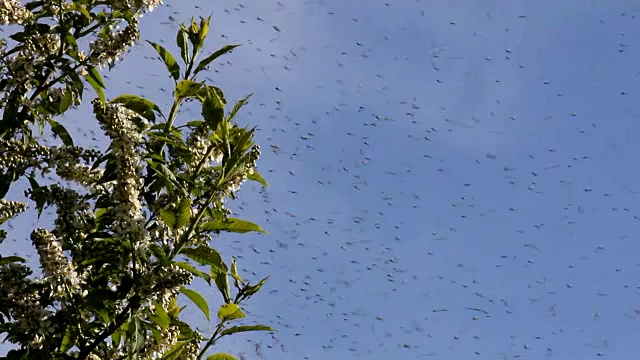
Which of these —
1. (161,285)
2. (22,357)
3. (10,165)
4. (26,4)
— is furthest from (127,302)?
(26,4)

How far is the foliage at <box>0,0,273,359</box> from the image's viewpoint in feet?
14.3

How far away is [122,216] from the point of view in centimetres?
427

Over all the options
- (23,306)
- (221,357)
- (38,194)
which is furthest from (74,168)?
(221,357)

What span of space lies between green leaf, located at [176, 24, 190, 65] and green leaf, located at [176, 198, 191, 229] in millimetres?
982

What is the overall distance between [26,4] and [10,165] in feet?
3.70

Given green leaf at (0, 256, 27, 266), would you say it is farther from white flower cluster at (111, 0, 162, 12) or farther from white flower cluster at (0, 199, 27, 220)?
white flower cluster at (111, 0, 162, 12)

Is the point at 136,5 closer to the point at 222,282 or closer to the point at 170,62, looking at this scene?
the point at 170,62

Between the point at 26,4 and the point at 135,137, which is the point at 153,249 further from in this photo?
the point at 26,4

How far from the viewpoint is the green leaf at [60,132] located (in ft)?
17.3

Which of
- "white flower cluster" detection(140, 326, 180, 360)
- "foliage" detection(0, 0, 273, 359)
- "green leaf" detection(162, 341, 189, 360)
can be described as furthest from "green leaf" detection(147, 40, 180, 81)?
"green leaf" detection(162, 341, 189, 360)

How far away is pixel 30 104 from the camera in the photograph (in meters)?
5.11

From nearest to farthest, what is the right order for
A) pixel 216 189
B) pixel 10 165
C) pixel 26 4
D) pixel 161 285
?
pixel 161 285 < pixel 216 189 < pixel 10 165 < pixel 26 4

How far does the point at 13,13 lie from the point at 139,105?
0.90 m

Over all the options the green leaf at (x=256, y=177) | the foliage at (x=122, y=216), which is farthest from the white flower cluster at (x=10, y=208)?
the green leaf at (x=256, y=177)
